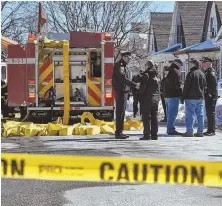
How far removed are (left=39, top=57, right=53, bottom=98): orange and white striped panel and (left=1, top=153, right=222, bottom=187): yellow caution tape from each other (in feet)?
33.4

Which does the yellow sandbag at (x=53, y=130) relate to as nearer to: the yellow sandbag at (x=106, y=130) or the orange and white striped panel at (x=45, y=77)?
the yellow sandbag at (x=106, y=130)

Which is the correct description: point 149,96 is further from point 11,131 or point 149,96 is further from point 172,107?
point 11,131

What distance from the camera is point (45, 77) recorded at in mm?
15195

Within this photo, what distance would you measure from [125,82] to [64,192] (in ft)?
16.3

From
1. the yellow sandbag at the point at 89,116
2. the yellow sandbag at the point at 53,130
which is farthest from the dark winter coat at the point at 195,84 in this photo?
the yellow sandbag at the point at 89,116

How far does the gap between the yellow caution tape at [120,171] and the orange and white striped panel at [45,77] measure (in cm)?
1017

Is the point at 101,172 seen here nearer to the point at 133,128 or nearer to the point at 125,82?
the point at 125,82

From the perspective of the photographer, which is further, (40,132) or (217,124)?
(217,124)

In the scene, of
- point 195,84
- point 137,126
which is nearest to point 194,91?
point 195,84

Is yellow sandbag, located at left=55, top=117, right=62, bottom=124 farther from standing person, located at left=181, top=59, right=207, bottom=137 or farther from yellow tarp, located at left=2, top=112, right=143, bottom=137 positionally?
standing person, located at left=181, top=59, right=207, bottom=137

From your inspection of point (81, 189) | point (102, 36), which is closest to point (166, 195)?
point (81, 189)

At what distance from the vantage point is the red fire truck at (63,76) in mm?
14750

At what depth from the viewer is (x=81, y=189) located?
6.96 m

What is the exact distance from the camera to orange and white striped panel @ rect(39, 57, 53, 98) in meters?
15.2
